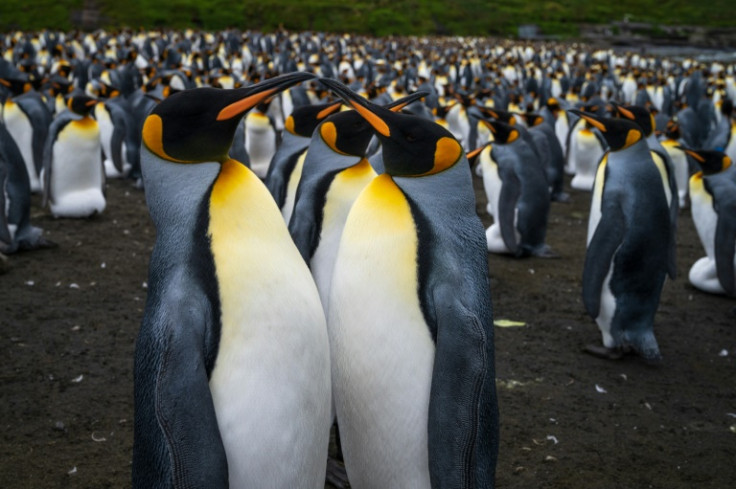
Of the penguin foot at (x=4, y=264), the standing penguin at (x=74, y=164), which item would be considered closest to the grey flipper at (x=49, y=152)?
the standing penguin at (x=74, y=164)

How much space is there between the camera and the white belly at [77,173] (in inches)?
273

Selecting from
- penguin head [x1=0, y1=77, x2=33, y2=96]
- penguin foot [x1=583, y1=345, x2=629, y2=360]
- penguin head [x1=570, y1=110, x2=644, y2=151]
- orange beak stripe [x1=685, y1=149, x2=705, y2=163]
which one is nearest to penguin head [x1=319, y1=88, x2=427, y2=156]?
penguin head [x1=570, y1=110, x2=644, y2=151]

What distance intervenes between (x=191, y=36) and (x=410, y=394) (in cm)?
2947

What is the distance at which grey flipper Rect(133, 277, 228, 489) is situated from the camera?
184cm

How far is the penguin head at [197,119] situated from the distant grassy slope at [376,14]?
117 feet

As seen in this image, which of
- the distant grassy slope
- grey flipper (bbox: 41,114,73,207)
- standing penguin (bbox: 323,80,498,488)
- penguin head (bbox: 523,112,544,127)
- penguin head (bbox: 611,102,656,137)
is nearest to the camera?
standing penguin (bbox: 323,80,498,488)

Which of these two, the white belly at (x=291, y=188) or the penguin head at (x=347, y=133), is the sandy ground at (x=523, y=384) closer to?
the white belly at (x=291, y=188)

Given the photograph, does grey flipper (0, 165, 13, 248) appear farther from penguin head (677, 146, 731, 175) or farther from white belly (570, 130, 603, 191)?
white belly (570, 130, 603, 191)

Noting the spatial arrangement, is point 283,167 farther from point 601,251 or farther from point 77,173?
point 77,173

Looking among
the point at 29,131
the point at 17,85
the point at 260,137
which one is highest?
the point at 17,85

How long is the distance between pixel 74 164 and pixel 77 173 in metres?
0.11

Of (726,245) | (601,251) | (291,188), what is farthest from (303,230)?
(726,245)

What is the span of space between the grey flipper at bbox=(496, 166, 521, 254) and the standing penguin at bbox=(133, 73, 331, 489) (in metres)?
4.78

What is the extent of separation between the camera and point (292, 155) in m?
4.52
